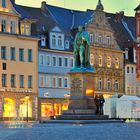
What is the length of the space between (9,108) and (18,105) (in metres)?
1.22

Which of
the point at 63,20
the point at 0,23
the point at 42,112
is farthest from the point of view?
the point at 63,20

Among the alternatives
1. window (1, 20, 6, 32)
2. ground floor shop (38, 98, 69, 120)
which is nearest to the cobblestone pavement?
window (1, 20, 6, 32)

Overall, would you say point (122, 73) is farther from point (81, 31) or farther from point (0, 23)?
point (81, 31)

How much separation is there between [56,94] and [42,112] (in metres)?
3.46

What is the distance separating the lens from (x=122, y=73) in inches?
3268

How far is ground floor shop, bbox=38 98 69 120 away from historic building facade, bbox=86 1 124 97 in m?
6.60

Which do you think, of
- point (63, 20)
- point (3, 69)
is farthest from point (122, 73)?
point (3, 69)

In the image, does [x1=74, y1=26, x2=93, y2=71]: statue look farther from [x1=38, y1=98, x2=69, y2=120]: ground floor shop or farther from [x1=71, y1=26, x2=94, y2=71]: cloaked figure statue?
[x1=38, y1=98, x2=69, y2=120]: ground floor shop

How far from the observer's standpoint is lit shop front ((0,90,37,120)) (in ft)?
218

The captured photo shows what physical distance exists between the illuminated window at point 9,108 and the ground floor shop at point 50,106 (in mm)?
3973

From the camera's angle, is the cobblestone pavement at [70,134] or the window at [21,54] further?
the window at [21,54]

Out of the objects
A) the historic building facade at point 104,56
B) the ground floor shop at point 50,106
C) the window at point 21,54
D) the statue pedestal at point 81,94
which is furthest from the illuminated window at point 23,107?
the statue pedestal at point 81,94

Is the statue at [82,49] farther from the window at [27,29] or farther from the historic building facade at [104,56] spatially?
the historic building facade at [104,56]

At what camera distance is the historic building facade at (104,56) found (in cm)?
7894
